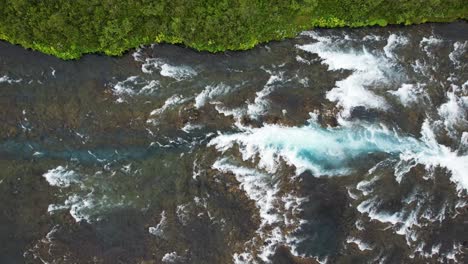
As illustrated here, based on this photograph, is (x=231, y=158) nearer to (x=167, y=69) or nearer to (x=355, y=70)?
(x=167, y=69)

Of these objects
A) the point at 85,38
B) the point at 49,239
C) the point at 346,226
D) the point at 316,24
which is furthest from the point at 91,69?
the point at 346,226

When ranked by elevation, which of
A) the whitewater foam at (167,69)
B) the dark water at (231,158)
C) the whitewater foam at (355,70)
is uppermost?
the whitewater foam at (355,70)

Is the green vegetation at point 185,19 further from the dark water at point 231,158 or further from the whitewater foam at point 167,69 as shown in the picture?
the whitewater foam at point 167,69

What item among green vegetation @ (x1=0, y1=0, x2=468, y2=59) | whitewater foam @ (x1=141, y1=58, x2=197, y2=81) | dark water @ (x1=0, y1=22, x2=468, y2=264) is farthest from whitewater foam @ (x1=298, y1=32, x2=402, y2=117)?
whitewater foam @ (x1=141, y1=58, x2=197, y2=81)

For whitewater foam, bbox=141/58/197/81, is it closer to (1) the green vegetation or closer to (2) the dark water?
(2) the dark water

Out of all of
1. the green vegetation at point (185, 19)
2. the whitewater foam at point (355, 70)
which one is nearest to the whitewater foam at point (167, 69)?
the green vegetation at point (185, 19)

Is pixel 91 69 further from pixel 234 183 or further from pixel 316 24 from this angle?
pixel 316 24
